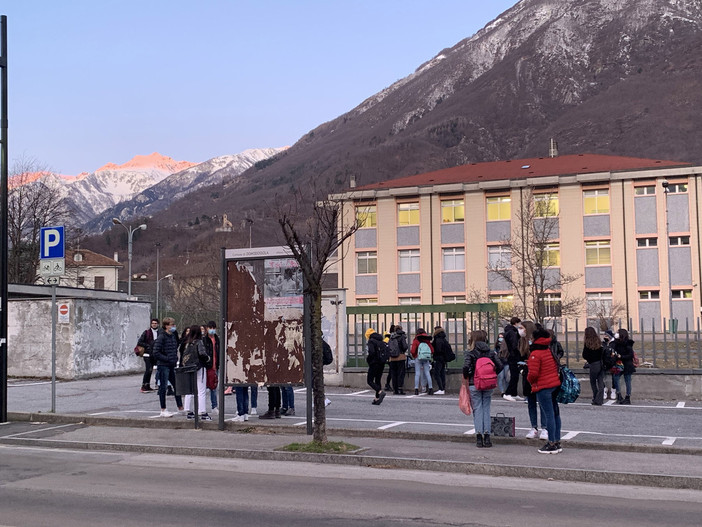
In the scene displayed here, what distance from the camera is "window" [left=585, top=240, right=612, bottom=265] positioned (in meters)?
54.0

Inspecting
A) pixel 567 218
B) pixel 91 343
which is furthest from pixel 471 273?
pixel 91 343

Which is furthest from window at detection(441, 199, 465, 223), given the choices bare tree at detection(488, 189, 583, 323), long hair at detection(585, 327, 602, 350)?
long hair at detection(585, 327, 602, 350)

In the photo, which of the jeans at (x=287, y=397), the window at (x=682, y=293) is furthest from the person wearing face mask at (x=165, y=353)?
the window at (x=682, y=293)

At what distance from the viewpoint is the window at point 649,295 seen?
5294cm

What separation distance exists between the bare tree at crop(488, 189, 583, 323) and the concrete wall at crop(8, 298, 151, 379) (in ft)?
68.7

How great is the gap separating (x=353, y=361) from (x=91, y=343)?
900 centimetres

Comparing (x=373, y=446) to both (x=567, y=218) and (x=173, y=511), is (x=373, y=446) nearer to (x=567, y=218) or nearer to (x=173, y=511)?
(x=173, y=511)

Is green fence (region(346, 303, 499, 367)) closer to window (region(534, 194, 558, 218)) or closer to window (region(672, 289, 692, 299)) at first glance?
window (region(534, 194, 558, 218))

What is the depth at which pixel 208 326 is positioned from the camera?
54.5 ft

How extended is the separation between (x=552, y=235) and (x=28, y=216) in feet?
124

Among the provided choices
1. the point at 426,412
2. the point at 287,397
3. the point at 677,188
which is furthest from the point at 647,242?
the point at 287,397

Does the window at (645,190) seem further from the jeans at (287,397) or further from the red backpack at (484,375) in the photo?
the red backpack at (484,375)

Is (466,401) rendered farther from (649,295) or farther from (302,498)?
(649,295)

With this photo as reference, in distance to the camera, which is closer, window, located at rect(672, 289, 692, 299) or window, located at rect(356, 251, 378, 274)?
window, located at rect(672, 289, 692, 299)
